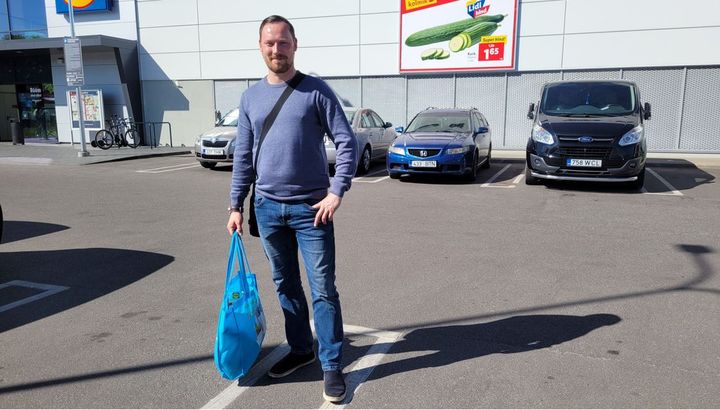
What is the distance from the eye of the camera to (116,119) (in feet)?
67.6

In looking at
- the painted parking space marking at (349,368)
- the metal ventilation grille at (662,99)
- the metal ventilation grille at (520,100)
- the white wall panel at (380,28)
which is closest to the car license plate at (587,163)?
the painted parking space marking at (349,368)

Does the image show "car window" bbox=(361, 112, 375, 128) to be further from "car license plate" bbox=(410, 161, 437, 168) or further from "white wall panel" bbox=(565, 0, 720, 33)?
"white wall panel" bbox=(565, 0, 720, 33)

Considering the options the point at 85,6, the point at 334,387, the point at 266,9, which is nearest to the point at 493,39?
the point at 266,9

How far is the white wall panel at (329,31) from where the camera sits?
18.4 m

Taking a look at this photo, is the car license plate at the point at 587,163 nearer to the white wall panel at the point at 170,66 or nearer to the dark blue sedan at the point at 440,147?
the dark blue sedan at the point at 440,147

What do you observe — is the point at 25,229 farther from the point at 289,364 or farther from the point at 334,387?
the point at 334,387

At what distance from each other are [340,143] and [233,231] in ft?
2.73

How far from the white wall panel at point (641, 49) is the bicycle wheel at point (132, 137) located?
15520 millimetres

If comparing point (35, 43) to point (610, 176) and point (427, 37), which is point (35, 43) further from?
point (610, 176)

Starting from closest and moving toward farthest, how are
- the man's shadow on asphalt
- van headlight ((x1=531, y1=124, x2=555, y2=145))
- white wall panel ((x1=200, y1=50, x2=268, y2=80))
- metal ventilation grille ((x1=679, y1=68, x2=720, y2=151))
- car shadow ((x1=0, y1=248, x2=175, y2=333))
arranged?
the man's shadow on asphalt < car shadow ((x1=0, y1=248, x2=175, y2=333)) < van headlight ((x1=531, y1=124, x2=555, y2=145)) < metal ventilation grille ((x1=679, y1=68, x2=720, y2=151)) < white wall panel ((x1=200, y1=50, x2=268, y2=80))

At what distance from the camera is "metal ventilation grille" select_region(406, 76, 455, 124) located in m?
17.8

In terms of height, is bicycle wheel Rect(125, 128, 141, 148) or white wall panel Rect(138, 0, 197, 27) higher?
white wall panel Rect(138, 0, 197, 27)

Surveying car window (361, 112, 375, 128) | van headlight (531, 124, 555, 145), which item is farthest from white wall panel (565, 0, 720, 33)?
van headlight (531, 124, 555, 145)

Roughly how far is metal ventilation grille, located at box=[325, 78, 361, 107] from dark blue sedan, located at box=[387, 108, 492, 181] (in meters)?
6.91
